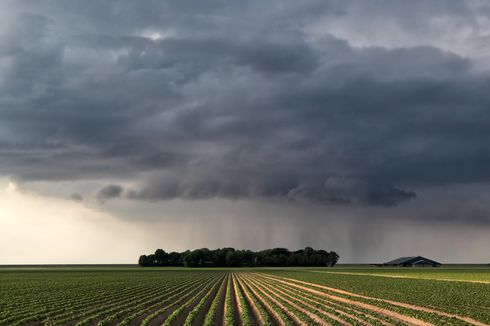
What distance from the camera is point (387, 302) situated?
3934 cm

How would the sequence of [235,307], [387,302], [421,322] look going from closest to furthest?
1. [421,322]
2. [235,307]
3. [387,302]

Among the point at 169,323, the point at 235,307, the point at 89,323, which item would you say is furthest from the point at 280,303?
the point at 89,323

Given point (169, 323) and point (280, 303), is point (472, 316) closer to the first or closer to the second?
point (280, 303)

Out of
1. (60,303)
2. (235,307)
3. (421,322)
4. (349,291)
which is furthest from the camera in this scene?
(349,291)

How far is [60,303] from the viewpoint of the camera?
42281 millimetres

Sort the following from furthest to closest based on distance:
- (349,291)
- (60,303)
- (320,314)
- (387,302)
Result: (349,291) → (60,303) → (387,302) → (320,314)

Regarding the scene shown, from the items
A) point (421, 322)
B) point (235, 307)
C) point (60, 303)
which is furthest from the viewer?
point (60, 303)

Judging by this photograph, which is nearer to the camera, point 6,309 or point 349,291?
point 6,309

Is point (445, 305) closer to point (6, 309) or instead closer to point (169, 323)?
point (169, 323)

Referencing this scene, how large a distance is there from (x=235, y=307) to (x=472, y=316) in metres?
16.1

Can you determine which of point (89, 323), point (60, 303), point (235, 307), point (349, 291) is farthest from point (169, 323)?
point (349, 291)

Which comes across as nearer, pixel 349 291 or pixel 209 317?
pixel 209 317

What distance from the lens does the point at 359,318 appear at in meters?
30.3

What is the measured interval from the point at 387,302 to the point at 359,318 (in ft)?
33.2
